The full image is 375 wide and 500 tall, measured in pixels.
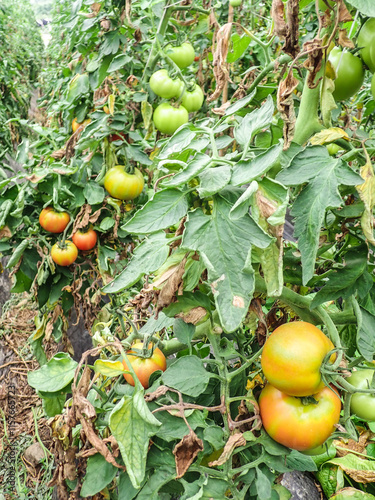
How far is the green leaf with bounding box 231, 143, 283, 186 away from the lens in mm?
360

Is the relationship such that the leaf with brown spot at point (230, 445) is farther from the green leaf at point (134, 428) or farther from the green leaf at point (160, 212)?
the green leaf at point (160, 212)

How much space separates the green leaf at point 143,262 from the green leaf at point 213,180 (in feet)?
0.33

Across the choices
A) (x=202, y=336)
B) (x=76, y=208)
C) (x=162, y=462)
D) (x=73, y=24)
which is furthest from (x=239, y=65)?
(x=162, y=462)

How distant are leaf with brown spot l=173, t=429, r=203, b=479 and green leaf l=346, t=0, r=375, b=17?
0.49m

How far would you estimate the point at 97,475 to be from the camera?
0.49 metres

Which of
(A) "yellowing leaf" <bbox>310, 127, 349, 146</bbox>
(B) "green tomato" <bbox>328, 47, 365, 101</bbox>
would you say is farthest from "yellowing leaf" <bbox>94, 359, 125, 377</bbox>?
(B) "green tomato" <bbox>328, 47, 365, 101</bbox>

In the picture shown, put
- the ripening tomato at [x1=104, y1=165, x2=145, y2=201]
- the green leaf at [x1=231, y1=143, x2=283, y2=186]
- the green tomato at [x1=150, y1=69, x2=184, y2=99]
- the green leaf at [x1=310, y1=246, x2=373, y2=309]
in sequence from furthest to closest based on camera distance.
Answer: the ripening tomato at [x1=104, y1=165, x2=145, y2=201], the green tomato at [x1=150, y1=69, x2=184, y2=99], the green leaf at [x1=310, y1=246, x2=373, y2=309], the green leaf at [x1=231, y1=143, x2=283, y2=186]

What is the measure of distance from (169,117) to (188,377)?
855 millimetres

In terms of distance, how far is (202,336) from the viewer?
1.94ft

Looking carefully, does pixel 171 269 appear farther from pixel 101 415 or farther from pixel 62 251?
pixel 62 251

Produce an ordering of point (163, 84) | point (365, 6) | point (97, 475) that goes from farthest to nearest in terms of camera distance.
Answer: point (163, 84) → point (97, 475) → point (365, 6)

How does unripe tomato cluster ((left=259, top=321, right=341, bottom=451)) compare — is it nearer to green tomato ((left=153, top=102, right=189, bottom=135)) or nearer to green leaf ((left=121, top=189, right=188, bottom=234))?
green leaf ((left=121, top=189, right=188, bottom=234))

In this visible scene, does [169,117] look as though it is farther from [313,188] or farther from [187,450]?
[187,450]

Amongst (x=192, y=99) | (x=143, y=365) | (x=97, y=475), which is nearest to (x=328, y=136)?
(x=143, y=365)
